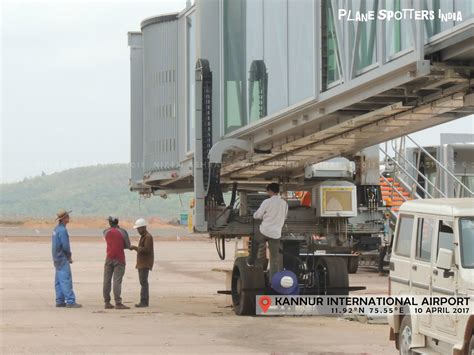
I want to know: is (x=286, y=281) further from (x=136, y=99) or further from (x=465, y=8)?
(x=465, y=8)

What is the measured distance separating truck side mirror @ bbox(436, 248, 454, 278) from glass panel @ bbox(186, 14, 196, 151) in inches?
348

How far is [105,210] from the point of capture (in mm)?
170500

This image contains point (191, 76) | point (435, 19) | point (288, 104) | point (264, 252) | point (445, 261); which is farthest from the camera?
point (191, 76)

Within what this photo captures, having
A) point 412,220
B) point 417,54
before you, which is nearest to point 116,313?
point 412,220

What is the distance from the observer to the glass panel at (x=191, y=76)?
19.8 meters

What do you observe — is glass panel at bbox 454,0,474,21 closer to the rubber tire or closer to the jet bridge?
the jet bridge

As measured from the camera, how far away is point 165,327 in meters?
16.7

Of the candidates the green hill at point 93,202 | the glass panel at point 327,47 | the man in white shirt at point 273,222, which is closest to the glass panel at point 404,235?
the glass panel at point 327,47

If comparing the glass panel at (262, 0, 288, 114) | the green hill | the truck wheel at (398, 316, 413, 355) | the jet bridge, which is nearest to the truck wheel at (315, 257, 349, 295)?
the jet bridge

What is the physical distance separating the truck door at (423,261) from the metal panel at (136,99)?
12027 mm

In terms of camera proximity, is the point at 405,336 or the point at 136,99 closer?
the point at 405,336

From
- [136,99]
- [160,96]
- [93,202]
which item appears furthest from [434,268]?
[93,202]

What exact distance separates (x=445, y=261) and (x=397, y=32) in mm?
2566

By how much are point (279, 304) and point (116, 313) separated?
2829mm
